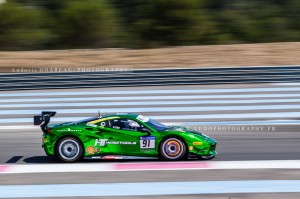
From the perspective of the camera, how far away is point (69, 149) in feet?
31.2

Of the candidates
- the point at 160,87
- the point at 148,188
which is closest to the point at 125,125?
the point at 148,188

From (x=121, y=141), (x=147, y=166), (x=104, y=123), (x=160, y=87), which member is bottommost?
(x=147, y=166)

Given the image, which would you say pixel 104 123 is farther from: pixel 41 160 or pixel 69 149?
pixel 41 160

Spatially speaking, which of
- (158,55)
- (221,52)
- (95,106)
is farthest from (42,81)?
(221,52)

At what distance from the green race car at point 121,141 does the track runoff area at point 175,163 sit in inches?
7.8

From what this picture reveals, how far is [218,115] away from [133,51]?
8.14 meters

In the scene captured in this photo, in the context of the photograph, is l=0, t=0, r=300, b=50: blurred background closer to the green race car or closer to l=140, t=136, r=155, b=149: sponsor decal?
the green race car

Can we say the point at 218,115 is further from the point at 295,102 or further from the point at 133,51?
the point at 133,51

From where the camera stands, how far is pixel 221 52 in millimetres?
21109

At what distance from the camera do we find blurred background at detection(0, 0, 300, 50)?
24703 mm

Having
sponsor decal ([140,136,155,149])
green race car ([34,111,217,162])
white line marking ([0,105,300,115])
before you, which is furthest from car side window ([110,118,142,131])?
white line marking ([0,105,300,115])

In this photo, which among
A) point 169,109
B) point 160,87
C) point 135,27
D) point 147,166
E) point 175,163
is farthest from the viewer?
point 135,27

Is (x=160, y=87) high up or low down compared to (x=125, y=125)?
up

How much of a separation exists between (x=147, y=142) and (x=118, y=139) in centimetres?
50
